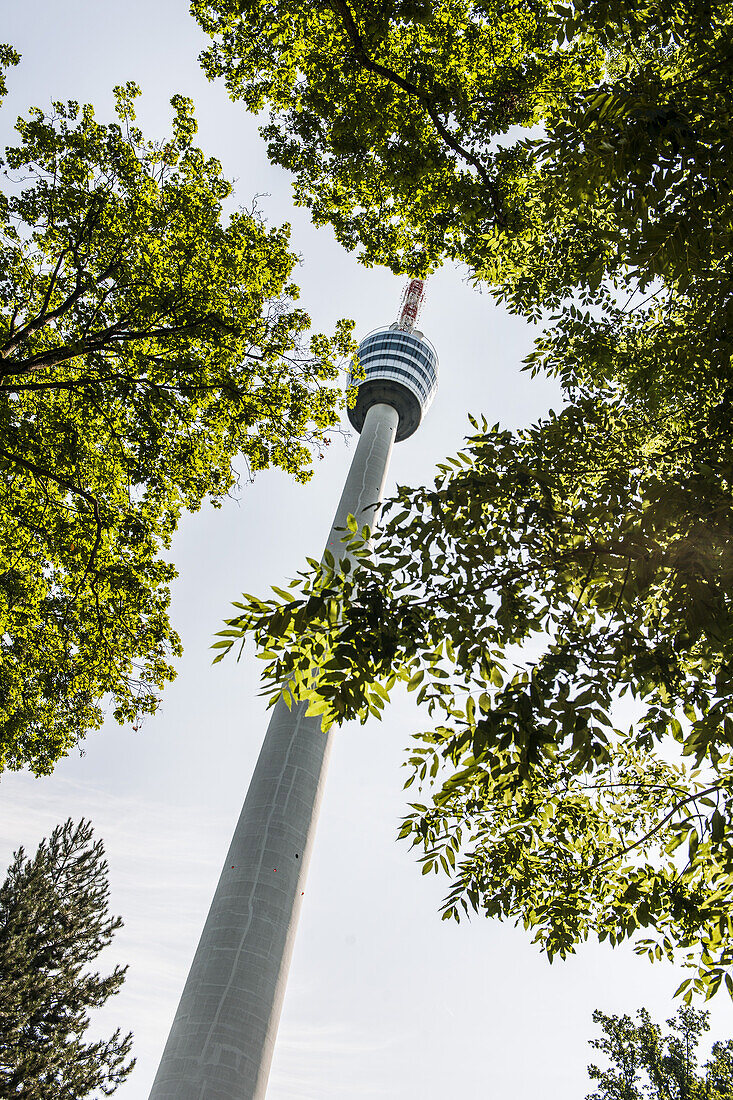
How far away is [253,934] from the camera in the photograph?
16.5 metres

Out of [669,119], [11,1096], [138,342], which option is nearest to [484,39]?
[138,342]

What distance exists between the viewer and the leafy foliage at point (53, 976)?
22.9 metres

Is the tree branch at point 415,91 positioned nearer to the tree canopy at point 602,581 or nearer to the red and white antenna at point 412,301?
the tree canopy at point 602,581

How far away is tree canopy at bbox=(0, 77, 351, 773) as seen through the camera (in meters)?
11.4

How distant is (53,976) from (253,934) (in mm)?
13954

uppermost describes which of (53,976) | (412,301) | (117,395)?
(412,301)

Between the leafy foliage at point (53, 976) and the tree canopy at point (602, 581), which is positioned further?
the leafy foliage at point (53, 976)

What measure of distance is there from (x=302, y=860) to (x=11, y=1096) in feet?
45.8

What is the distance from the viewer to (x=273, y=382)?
12812mm

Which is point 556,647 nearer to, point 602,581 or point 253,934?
point 602,581

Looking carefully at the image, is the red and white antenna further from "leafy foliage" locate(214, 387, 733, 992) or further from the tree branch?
"leafy foliage" locate(214, 387, 733, 992)

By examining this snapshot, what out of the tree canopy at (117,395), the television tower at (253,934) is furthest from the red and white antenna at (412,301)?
the tree canopy at (117,395)

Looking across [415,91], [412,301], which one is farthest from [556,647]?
[412,301]

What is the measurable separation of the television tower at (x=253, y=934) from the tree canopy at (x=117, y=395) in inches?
120
